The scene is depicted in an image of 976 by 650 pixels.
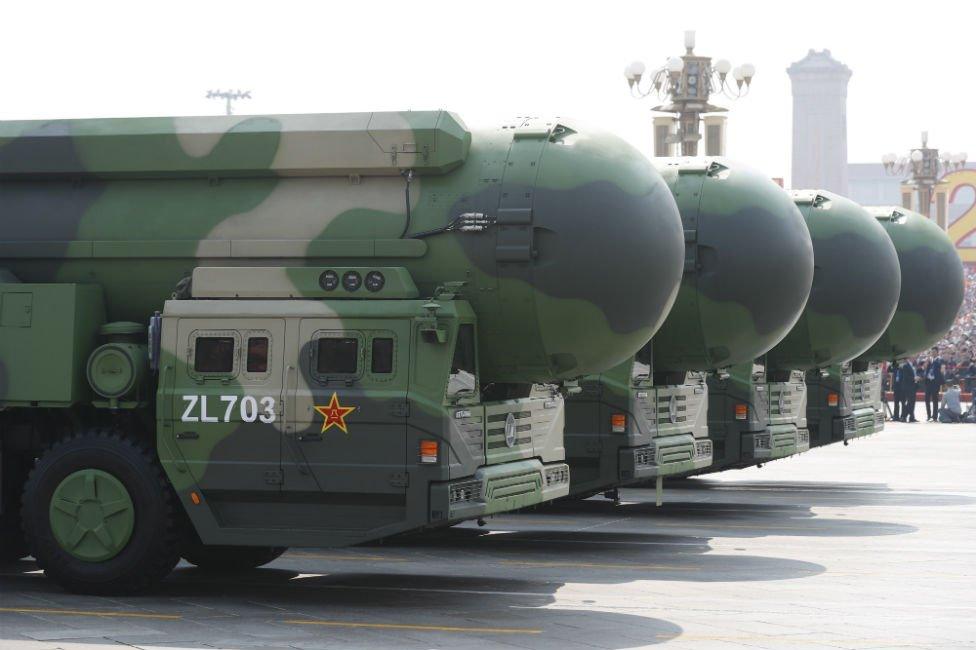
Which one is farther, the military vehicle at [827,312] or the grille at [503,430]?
the military vehicle at [827,312]

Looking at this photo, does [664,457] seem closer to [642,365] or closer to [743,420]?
[642,365]

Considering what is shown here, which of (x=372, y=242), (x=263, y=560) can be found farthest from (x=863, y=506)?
(x=372, y=242)

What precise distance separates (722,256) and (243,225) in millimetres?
5886

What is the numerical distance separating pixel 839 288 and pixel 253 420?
1024cm

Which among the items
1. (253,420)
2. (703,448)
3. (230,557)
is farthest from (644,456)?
(253,420)

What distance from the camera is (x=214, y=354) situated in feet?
38.9

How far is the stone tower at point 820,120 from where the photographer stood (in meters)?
142

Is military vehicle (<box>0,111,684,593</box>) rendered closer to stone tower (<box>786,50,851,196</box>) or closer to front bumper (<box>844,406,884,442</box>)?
front bumper (<box>844,406,884,442</box>)

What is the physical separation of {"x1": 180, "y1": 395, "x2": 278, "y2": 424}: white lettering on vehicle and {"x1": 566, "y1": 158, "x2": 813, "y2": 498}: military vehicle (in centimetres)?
508

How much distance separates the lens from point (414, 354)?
11461 millimetres

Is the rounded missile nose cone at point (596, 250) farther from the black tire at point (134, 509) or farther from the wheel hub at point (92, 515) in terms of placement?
the wheel hub at point (92, 515)

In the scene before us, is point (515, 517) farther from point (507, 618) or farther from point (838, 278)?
point (507, 618)

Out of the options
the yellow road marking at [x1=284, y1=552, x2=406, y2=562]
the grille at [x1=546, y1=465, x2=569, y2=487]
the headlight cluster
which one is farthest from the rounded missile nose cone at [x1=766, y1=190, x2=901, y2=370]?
the grille at [x1=546, y1=465, x2=569, y2=487]

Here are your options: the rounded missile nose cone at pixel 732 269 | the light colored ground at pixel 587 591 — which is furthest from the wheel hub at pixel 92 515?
the rounded missile nose cone at pixel 732 269
